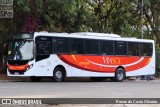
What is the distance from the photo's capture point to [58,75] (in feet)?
92.6

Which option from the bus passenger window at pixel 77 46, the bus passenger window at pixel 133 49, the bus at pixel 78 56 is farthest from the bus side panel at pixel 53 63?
the bus passenger window at pixel 133 49

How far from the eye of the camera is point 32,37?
2703 centimetres

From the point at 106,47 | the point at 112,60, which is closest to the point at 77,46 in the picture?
the point at 106,47

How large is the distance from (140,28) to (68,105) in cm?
2891

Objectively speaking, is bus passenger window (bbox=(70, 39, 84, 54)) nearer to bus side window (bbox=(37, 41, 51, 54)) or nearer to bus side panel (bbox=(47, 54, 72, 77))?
bus side panel (bbox=(47, 54, 72, 77))

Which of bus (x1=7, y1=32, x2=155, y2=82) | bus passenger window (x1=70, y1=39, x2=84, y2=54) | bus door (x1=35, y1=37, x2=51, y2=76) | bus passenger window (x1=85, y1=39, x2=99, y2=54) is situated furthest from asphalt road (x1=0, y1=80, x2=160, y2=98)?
bus passenger window (x1=85, y1=39, x2=99, y2=54)

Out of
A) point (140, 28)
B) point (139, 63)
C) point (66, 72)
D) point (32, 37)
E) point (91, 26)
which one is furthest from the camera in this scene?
point (140, 28)

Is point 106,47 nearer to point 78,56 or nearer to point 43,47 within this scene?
point 78,56

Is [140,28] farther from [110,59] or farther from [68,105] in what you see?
[68,105]

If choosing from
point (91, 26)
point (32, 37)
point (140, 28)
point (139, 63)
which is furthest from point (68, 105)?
point (140, 28)

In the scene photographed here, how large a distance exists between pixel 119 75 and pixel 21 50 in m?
8.26

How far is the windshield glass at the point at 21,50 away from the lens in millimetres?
27172

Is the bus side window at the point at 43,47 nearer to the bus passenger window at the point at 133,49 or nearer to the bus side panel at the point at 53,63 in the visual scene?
the bus side panel at the point at 53,63

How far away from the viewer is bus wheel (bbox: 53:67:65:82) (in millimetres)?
28055
